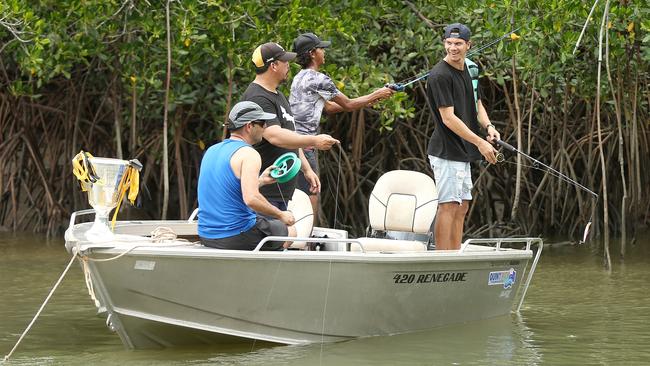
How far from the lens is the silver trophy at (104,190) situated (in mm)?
6855

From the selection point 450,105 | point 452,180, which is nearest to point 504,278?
point 452,180

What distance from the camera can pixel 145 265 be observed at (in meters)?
6.57

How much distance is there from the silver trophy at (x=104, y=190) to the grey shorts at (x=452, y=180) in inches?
74.3

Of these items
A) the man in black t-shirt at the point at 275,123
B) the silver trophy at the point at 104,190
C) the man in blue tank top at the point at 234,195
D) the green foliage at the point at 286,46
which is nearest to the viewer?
the man in blue tank top at the point at 234,195

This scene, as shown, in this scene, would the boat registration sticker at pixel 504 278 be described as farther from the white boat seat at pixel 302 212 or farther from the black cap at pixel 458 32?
the black cap at pixel 458 32

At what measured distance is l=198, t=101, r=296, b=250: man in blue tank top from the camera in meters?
6.75

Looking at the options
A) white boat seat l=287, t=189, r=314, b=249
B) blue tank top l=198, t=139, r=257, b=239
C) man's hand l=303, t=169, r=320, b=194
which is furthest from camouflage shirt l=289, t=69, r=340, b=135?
blue tank top l=198, t=139, r=257, b=239

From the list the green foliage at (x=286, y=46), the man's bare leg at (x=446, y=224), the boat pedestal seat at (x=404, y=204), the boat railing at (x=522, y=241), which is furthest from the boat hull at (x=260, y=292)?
the green foliage at (x=286, y=46)

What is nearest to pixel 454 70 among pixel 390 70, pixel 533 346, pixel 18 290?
pixel 533 346

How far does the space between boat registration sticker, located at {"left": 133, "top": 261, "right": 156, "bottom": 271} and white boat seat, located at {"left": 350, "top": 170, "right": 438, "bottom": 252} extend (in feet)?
5.23

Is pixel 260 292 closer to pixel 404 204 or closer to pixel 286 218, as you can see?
pixel 286 218

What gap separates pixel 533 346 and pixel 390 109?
477 cm

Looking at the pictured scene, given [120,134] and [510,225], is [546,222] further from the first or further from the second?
[120,134]

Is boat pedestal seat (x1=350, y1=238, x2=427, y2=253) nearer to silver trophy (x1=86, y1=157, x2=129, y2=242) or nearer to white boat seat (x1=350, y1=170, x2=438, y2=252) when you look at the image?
white boat seat (x1=350, y1=170, x2=438, y2=252)
